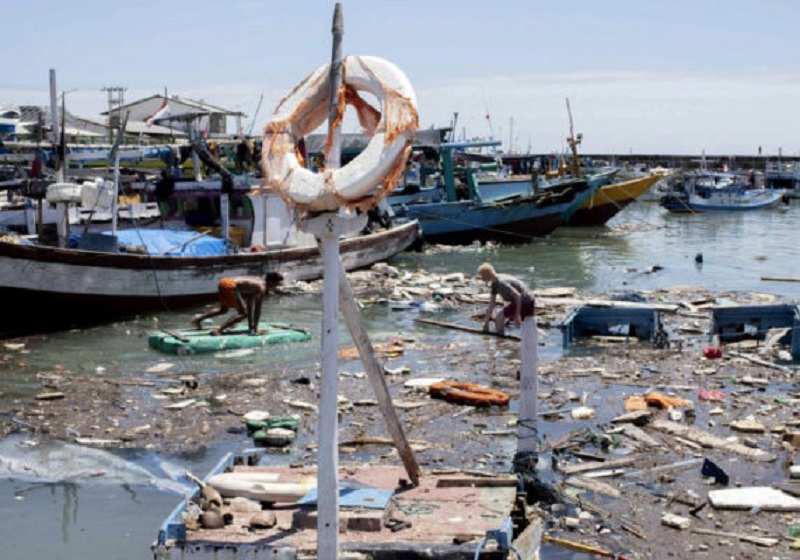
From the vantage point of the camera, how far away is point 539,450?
1045 centimetres

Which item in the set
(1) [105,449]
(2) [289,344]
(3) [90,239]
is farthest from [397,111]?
(3) [90,239]

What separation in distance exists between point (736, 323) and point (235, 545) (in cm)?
1263

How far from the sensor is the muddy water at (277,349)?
357 inches

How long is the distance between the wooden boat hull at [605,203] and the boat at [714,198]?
24.7 feet

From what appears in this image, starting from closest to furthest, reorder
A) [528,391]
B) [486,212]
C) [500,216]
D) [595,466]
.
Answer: [528,391] < [595,466] < [486,212] < [500,216]

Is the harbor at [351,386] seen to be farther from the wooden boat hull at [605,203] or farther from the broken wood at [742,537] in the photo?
the wooden boat hull at [605,203]

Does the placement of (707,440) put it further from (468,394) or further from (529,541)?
(529,541)

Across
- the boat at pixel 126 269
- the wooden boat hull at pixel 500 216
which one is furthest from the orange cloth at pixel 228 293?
the wooden boat hull at pixel 500 216

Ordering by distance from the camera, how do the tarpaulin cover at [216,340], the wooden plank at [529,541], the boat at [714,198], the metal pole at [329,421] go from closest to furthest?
1. the metal pole at [329,421]
2. the wooden plank at [529,541]
3. the tarpaulin cover at [216,340]
4. the boat at [714,198]

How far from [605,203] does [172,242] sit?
27.4 m

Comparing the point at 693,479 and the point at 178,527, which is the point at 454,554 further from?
the point at 693,479

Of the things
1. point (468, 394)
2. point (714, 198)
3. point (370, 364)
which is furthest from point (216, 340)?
point (714, 198)

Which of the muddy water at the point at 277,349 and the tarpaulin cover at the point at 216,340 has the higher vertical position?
the tarpaulin cover at the point at 216,340

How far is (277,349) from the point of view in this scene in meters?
16.5
